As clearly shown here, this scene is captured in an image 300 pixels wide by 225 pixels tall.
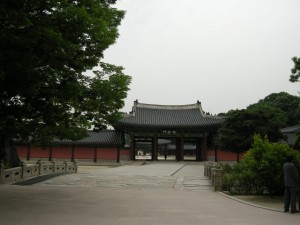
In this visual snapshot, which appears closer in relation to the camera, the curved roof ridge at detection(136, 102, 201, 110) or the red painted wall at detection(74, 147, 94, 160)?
the red painted wall at detection(74, 147, 94, 160)

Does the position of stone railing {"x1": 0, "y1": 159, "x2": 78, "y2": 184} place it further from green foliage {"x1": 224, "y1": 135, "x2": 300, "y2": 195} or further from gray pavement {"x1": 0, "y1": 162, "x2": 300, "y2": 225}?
green foliage {"x1": 224, "y1": 135, "x2": 300, "y2": 195}

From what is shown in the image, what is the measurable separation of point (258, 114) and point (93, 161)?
69.8 ft

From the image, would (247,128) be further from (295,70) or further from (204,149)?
(295,70)

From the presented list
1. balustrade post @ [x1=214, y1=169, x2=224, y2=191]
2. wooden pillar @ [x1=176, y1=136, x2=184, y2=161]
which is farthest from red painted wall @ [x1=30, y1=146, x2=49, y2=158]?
balustrade post @ [x1=214, y1=169, x2=224, y2=191]

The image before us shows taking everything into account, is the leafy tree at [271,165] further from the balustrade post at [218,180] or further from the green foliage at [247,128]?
the green foliage at [247,128]

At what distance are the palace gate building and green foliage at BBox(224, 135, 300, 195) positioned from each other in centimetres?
3076

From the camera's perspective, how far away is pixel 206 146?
1864 inches

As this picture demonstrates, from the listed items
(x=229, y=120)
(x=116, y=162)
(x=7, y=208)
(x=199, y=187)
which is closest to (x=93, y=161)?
(x=116, y=162)

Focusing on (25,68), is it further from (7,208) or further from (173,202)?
(173,202)

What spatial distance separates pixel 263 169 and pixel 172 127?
33.5 metres

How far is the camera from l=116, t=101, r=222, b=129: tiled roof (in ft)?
153

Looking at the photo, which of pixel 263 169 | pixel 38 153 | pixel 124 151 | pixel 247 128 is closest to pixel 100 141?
pixel 124 151

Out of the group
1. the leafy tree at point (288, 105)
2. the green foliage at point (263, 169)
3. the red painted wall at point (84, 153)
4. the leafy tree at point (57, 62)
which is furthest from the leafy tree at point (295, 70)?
the leafy tree at point (288, 105)

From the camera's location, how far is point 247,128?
125 feet
